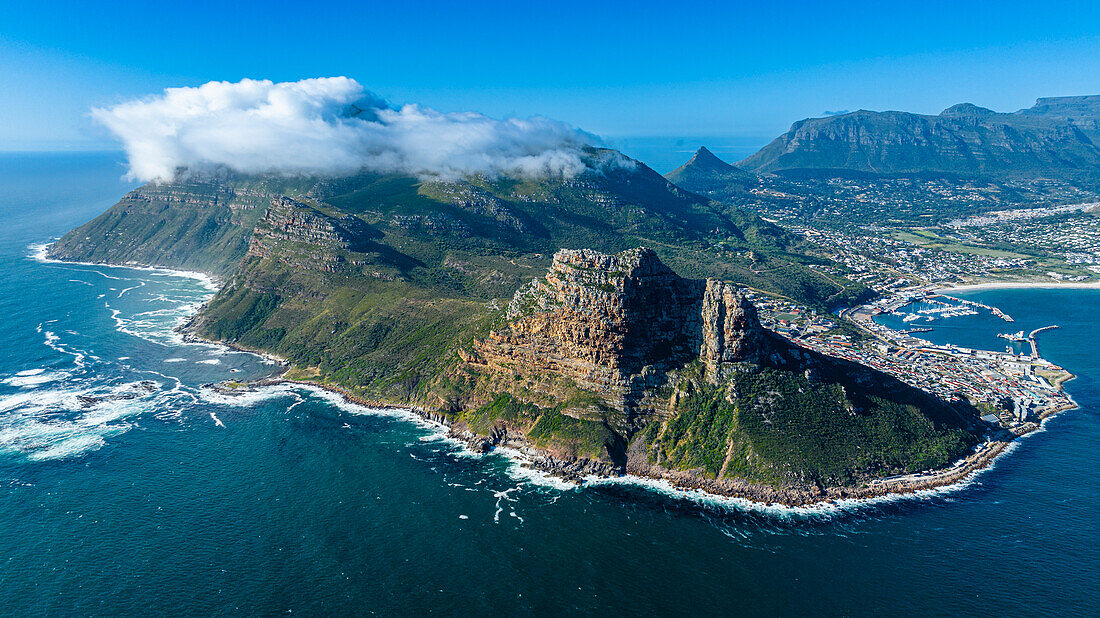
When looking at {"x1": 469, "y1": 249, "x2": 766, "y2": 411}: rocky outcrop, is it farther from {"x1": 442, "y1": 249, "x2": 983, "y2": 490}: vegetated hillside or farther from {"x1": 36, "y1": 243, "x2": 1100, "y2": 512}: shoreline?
{"x1": 36, "y1": 243, "x2": 1100, "y2": 512}: shoreline

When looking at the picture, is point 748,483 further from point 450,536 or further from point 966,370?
point 966,370

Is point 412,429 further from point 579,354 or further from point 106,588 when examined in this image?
point 106,588

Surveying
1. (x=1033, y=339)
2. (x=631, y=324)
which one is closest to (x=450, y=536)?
(x=631, y=324)

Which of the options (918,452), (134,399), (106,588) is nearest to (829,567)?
(918,452)

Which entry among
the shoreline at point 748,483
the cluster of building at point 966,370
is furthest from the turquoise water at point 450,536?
the cluster of building at point 966,370

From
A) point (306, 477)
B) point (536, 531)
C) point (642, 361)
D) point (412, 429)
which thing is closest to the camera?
point (536, 531)

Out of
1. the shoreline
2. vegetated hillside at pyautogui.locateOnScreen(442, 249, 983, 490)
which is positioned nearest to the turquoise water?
the shoreline

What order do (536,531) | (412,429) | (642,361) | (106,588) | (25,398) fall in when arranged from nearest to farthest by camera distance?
(106,588) < (536,531) < (642,361) < (412,429) < (25,398)
